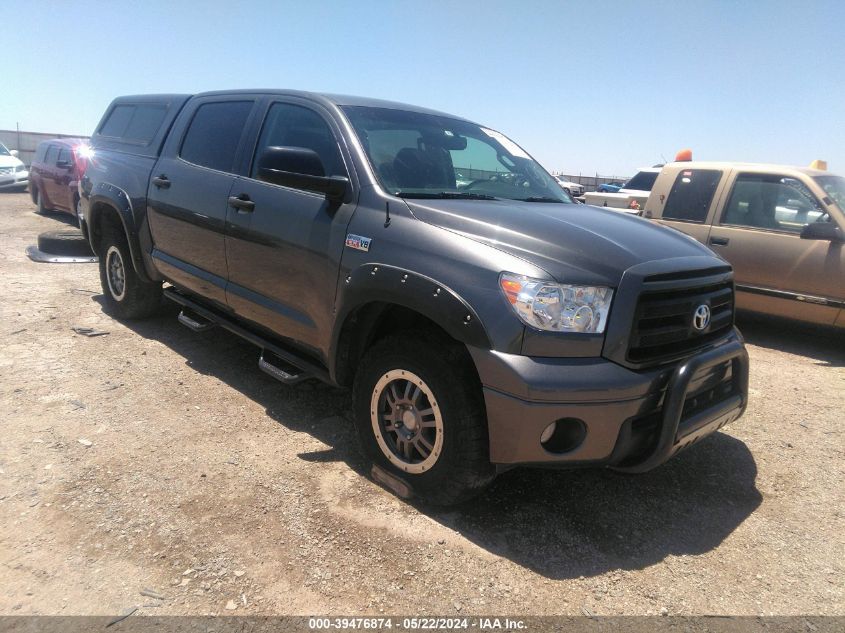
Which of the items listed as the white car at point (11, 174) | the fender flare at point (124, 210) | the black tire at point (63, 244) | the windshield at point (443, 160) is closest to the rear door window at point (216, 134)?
the fender flare at point (124, 210)

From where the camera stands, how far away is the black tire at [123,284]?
17.6ft

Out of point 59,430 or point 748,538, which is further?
point 59,430

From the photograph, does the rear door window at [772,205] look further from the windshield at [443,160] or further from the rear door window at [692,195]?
the windshield at [443,160]

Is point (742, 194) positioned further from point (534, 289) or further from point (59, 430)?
point (59, 430)

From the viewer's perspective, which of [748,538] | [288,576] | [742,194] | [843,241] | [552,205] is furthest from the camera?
[742,194]

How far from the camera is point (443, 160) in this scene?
3564mm

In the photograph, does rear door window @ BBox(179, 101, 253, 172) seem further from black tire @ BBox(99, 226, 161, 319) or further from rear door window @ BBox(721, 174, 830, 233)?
rear door window @ BBox(721, 174, 830, 233)

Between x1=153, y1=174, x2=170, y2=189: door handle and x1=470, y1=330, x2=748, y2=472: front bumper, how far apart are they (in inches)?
130

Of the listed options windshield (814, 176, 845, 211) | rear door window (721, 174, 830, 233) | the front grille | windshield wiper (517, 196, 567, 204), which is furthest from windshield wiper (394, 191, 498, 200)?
windshield (814, 176, 845, 211)

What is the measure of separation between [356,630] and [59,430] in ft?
7.75

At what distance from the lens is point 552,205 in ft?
11.3

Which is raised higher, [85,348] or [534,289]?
[534,289]

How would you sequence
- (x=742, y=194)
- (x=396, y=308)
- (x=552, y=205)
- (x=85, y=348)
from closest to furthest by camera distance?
(x=396, y=308), (x=552, y=205), (x=85, y=348), (x=742, y=194)

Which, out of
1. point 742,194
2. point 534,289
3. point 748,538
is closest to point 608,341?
point 534,289
